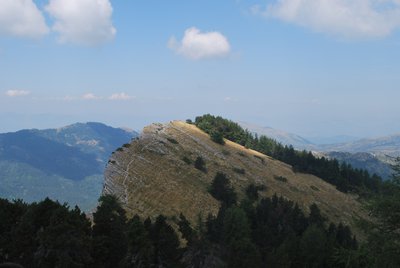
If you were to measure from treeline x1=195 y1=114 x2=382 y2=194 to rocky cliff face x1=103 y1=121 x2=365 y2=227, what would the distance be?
9699mm

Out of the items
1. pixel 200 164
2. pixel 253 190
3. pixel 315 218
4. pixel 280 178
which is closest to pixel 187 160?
pixel 200 164

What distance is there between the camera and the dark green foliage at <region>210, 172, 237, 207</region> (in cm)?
8306

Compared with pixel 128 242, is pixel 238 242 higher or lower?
lower

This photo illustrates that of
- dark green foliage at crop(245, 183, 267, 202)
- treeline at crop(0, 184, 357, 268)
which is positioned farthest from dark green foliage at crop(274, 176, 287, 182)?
treeline at crop(0, 184, 357, 268)

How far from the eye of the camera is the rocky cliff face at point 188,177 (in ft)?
241

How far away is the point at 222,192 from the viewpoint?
83938 millimetres

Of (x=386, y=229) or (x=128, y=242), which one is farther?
(x=128, y=242)

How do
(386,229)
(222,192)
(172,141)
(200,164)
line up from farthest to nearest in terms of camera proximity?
(172,141)
(200,164)
(222,192)
(386,229)

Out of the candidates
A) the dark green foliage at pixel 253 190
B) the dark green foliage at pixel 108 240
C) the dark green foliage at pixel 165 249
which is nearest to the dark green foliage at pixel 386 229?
the dark green foliage at pixel 108 240

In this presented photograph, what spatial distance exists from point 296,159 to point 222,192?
75.2 meters

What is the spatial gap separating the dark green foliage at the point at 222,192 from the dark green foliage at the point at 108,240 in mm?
43770

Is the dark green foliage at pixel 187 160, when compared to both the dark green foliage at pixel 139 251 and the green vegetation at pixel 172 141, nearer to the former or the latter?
the green vegetation at pixel 172 141

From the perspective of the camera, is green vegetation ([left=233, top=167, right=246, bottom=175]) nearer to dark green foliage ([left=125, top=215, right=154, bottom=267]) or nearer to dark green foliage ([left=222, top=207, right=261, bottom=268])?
dark green foliage ([left=222, top=207, right=261, bottom=268])

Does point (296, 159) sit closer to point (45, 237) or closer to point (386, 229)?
point (45, 237)
